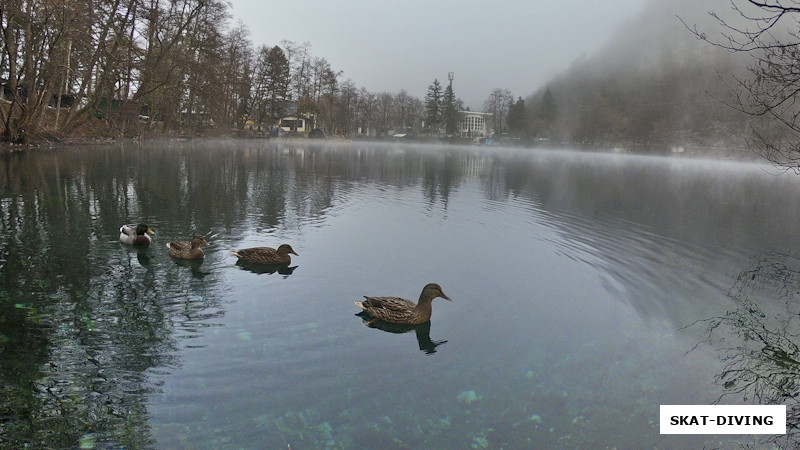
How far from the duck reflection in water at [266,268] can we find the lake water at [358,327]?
0.40 ft

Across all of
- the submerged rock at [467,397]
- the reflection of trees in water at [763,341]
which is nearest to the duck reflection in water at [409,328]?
the submerged rock at [467,397]

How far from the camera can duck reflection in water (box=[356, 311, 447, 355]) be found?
24.3 ft

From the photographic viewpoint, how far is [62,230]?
12.2m

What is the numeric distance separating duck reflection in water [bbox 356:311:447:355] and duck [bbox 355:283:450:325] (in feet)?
0.18

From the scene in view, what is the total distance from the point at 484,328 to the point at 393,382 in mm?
2497

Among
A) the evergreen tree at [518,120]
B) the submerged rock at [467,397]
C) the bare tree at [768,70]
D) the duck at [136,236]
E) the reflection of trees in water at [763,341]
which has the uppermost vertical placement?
the evergreen tree at [518,120]

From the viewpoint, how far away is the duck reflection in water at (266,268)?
10.3 meters

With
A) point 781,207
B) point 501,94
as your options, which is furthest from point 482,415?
point 501,94

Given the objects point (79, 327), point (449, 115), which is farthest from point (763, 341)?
point (449, 115)

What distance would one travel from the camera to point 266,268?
1052 cm

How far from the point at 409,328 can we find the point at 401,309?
1.07 feet

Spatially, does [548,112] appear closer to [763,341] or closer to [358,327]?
[763,341]

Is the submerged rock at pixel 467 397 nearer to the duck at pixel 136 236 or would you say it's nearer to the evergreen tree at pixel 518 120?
the duck at pixel 136 236

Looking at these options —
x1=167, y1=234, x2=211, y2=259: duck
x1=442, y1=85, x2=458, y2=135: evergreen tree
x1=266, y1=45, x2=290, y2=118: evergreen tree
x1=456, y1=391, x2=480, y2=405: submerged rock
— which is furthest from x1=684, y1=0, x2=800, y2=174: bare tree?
x1=442, y1=85, x2=458, y2=135: evergreen tree
